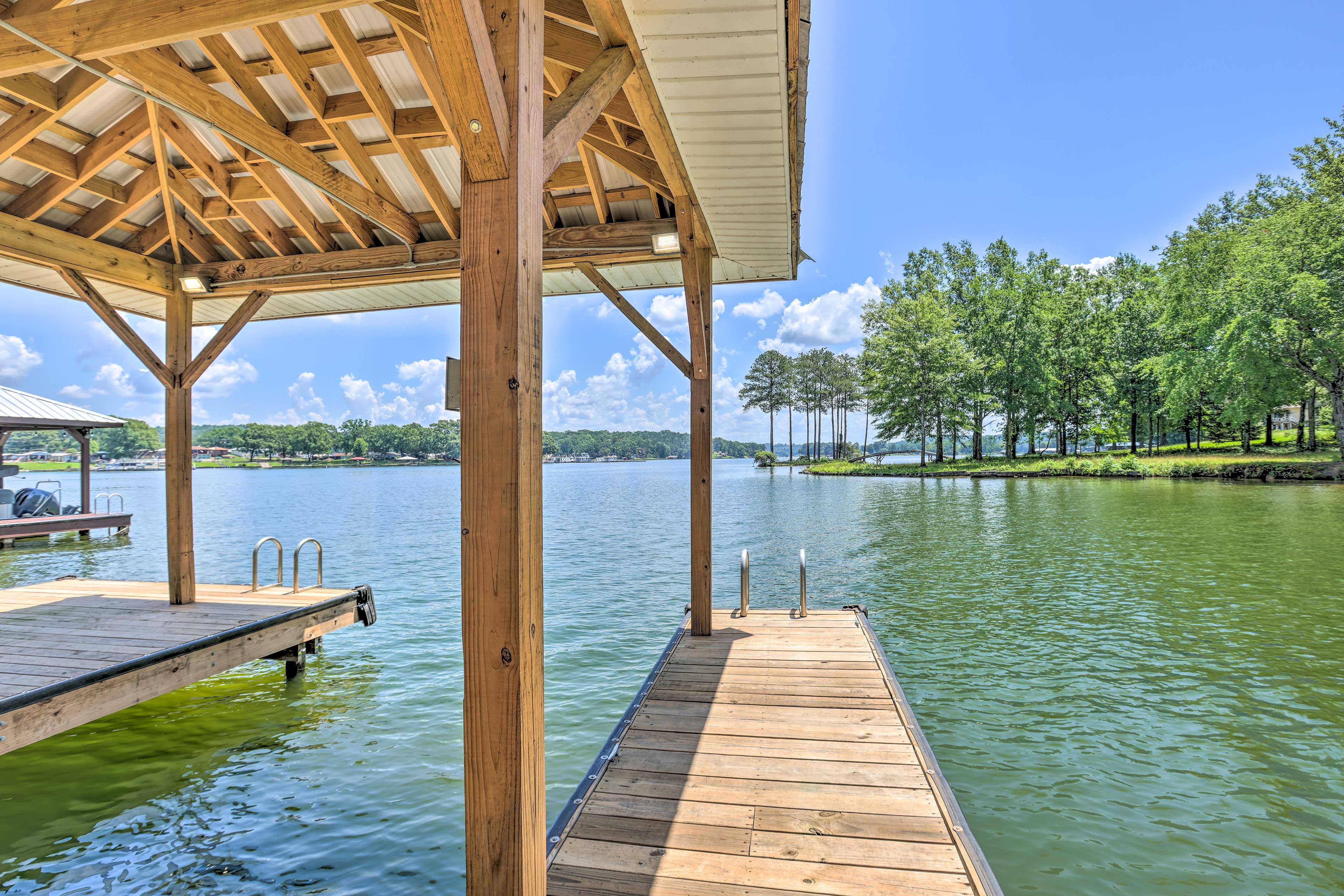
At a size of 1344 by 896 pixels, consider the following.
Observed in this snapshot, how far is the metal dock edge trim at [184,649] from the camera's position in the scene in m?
3.69

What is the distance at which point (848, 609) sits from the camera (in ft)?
22.7

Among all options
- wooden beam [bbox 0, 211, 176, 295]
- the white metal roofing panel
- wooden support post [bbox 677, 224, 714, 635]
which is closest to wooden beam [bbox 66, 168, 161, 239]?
wooden beam [bbox 0, 211, 176, 295]

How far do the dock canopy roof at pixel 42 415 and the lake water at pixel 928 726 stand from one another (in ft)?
14.6

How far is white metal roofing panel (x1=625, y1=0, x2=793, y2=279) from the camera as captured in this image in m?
2.63

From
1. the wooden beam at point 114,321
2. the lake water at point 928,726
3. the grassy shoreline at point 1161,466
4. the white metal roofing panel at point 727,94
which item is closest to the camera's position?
the white metal roofing panel at point 727,94

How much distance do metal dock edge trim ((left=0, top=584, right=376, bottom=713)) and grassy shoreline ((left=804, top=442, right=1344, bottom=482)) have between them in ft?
110

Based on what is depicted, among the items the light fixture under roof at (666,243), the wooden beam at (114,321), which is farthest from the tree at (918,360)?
the wooden beam at (114,321)

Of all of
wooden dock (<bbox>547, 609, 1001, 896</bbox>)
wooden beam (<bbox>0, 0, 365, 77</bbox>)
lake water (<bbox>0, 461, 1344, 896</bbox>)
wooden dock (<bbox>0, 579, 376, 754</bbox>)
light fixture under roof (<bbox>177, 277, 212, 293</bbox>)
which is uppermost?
light fixture under roof (<bbox>177, 277, 212, 293</bbox>)

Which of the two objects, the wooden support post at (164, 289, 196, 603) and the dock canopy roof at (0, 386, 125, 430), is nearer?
the wooden support post at (164, 289, 196, 603)

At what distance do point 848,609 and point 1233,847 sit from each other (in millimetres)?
3707

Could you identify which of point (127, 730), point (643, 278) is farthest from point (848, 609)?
point (127, 730)

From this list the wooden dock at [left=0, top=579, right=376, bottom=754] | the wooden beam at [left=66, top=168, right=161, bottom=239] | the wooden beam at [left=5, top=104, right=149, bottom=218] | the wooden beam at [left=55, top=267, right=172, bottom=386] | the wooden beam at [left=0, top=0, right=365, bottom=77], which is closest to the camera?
the wooden beam at [left=0, top=0, right=365, bottom=77]

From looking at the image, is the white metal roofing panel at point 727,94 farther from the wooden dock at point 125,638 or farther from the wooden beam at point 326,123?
the wooden dock at point 125,638

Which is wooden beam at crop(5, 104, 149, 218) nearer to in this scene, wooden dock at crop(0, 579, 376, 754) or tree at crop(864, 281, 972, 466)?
wooden dock at crop(0, 579, 376, 754)
